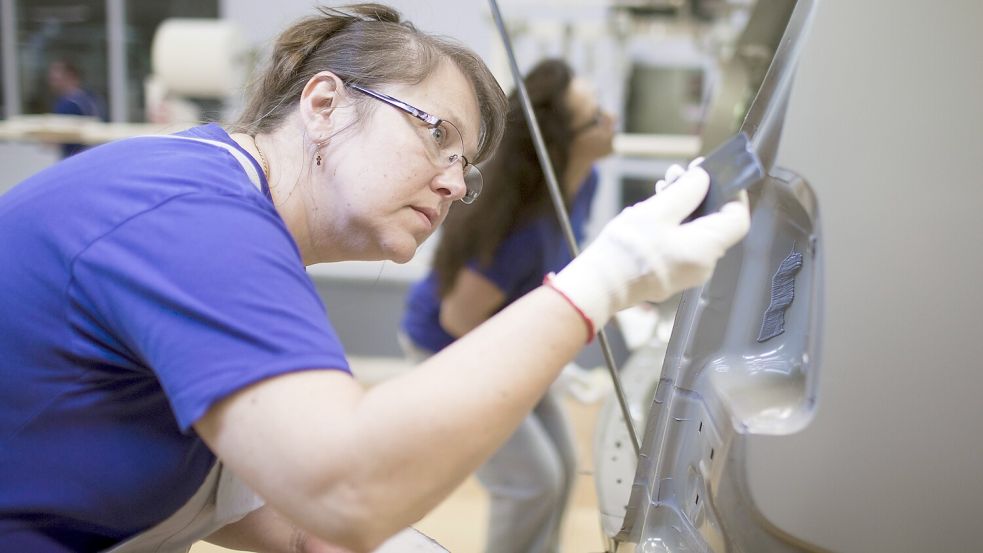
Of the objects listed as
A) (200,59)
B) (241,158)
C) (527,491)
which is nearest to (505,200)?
(527,491)

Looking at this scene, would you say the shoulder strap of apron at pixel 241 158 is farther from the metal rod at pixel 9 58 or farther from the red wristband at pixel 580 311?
the metal rod at pixel 9 58

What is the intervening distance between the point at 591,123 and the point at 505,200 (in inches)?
14.0

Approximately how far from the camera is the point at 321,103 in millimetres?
967

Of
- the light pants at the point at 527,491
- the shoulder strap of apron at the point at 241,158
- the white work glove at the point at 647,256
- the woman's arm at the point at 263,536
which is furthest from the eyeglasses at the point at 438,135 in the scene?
the light pants at the point at 527,491

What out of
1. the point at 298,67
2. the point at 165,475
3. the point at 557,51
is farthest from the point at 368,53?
the point at 557,51

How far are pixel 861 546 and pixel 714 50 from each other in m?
4.04

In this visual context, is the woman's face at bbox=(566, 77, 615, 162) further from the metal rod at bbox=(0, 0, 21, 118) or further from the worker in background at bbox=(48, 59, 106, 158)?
the metal rod at bbox=(0, 0, 21, 118)

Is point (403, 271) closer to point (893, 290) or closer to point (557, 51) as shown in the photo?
point (557, 51)

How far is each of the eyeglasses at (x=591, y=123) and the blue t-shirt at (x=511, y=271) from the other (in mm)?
243

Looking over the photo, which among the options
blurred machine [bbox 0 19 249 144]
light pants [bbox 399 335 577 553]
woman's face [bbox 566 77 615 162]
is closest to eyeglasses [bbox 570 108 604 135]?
woman's face [bbox 566 77 615 162]

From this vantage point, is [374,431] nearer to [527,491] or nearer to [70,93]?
[527,491]

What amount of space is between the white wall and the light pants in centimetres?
124

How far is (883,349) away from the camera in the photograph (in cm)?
86

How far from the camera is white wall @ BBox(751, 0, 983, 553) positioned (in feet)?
2.80
